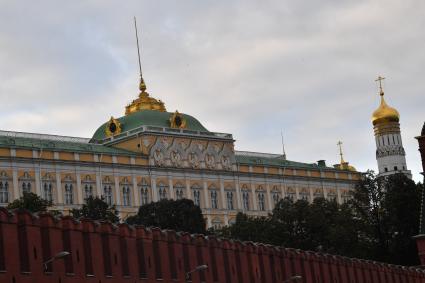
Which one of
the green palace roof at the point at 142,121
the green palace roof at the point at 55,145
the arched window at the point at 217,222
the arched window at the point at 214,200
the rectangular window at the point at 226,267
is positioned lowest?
the rectangular window at the point at 226,267

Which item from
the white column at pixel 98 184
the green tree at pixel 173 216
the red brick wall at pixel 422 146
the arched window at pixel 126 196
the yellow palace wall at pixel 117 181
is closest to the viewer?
the red brick wall at pixel 422 146

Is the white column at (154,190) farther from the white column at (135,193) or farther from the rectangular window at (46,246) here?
the rectangular window at (46,246)

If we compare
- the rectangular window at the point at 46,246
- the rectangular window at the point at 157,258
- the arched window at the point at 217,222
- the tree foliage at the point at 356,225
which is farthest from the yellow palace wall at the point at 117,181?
the rectangular window at the point at 46,246

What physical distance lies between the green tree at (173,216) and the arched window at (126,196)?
29.7 meters

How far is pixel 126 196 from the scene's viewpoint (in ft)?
597

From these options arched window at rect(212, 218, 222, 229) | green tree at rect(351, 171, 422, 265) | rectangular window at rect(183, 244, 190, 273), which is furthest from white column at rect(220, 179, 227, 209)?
rectangular window at rect(183, 244, 190, 273)

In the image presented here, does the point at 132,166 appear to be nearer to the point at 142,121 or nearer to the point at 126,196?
the point at 126,196

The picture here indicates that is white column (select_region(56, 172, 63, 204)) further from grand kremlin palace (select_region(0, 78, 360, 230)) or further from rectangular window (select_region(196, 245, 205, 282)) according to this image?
rectangular window (select_region(196, 245, 205, 282))

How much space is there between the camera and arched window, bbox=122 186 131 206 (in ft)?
594

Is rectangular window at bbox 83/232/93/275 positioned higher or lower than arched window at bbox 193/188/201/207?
lower

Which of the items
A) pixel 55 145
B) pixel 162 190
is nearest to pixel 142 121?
pixel 162 190

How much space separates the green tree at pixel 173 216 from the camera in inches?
5768

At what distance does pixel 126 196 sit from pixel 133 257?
100m

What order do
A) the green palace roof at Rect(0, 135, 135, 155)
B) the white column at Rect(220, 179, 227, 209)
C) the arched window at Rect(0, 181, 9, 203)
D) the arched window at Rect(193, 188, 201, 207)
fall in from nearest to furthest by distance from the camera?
the arched window at Rect(0, 181, 9, 203), the green palace roof at Rect(0, 135, 135, 155), the arched window at Rect(193, 188, 201, 207), the white column at Rect(220, 179, 227, 209)
